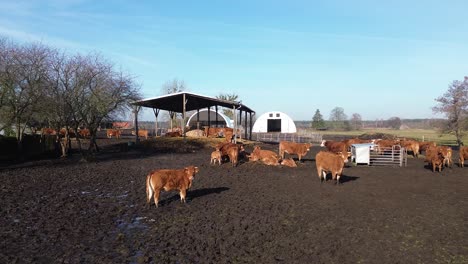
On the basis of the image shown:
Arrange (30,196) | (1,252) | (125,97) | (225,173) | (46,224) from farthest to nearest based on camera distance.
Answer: (125,97), (225,173), (30,196), (46,224), (1,252)

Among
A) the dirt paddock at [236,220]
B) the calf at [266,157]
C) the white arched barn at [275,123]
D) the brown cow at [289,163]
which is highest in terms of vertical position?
the white arched barn at [275,123]

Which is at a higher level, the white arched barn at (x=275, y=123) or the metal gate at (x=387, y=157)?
the white arched barn at (x=275, y=123)

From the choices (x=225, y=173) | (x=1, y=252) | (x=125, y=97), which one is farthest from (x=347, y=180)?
(x=125, y=97)

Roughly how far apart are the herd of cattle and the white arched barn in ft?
94.8

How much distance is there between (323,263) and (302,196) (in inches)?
208

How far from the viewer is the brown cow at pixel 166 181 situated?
→ 30.2 ft

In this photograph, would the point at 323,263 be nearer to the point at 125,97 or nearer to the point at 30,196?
the point at 30,196

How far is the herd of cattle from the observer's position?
941 centimetres

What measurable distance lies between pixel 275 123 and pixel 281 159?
4047 cm

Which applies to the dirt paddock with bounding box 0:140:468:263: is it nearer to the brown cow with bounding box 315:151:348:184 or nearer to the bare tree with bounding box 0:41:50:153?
the brown cow with bounding box 315:151:348:184

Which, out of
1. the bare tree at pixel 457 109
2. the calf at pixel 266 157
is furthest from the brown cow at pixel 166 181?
the bare tree at pixel 457 109

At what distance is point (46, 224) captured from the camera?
308 inches

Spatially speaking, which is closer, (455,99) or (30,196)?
(30,196)

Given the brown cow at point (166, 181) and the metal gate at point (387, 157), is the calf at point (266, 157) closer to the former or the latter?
the metal gate at point (387, 157)
